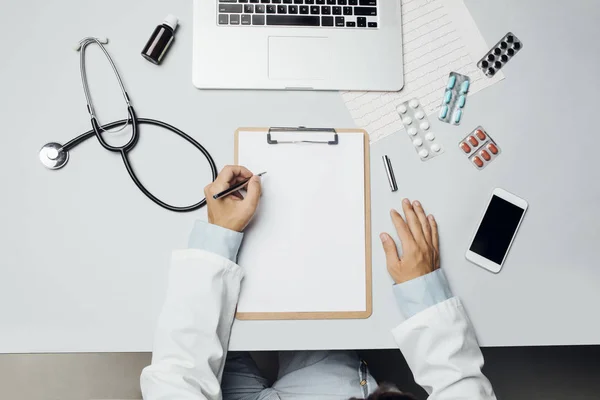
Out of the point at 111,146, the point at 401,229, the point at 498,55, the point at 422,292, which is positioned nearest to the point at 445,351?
the point at 422,292

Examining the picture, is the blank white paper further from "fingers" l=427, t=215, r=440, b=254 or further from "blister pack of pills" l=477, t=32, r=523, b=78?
"blister pack of pills" l=477, t=32, r=523, b=78

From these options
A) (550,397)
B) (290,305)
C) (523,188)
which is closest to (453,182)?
(523,188)

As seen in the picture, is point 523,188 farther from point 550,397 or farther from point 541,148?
point 550,397

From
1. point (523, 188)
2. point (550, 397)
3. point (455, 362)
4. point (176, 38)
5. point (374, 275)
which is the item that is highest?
point (176, 38)

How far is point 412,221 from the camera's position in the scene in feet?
2.58

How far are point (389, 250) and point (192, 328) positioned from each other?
1.10 feet

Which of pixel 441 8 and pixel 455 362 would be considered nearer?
pixel 455 362

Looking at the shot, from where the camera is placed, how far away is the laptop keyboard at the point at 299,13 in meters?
0.79

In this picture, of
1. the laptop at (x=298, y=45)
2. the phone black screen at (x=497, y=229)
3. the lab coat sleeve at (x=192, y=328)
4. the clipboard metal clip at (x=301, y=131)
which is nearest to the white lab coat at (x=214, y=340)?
the lab coat sleeve at (x=192, y=328)

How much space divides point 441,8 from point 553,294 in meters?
0.53

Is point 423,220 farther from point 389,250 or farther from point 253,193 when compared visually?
point 253,193

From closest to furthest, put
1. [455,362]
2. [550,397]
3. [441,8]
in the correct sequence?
[455,362], [441,8], [550,397]

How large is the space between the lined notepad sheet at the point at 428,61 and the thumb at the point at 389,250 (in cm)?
17

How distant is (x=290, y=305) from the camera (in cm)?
76
